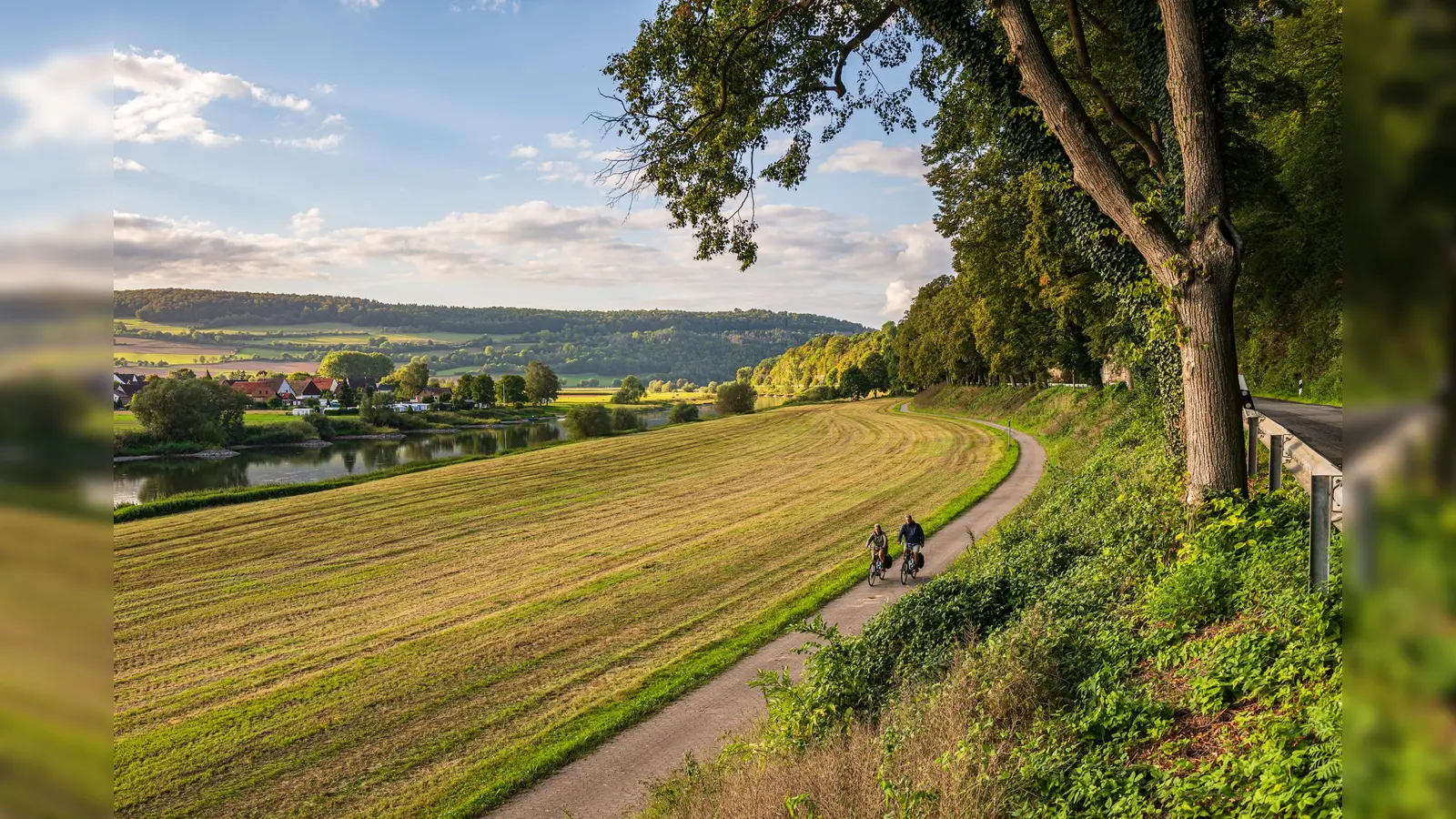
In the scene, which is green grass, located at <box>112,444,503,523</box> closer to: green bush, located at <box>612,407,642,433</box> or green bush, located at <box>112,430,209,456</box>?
green bush, located at <box>112,430,209,456</box>

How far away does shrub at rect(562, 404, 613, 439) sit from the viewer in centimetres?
6588

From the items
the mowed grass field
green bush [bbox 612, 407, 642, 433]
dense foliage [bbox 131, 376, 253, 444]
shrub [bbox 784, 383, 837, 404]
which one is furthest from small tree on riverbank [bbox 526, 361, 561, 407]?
the mowed grass field

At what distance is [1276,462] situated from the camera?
10.4 meters

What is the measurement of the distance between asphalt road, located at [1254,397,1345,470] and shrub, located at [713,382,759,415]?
227ft

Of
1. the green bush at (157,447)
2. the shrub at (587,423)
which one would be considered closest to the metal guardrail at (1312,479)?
the green bush at (157,447)

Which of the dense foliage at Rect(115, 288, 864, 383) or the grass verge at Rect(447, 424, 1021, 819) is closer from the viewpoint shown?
the grass verge at Rect(447, 424, 1021, 819)

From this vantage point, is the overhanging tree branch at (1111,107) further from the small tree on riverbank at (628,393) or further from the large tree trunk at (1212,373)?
the small tree on riverbank at (628,393)

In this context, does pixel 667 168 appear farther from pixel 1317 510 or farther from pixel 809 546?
pixel 809 546

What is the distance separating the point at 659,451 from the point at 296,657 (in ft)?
119

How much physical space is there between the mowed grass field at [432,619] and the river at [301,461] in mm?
10921
